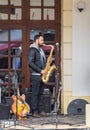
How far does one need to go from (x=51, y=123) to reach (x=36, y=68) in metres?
1.38

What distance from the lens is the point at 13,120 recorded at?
12070mm

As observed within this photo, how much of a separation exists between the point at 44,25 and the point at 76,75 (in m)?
1.46

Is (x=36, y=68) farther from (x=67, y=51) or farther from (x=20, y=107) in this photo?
(x=67, y=51)

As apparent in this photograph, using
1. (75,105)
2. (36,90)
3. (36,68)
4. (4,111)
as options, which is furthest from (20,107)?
(75,105)

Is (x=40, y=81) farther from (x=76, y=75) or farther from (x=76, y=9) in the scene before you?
(x=76, y=9)

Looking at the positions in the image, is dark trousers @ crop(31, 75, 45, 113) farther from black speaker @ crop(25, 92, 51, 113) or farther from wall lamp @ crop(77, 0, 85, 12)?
wall lamp @ crop(77, 0, 85, 12)

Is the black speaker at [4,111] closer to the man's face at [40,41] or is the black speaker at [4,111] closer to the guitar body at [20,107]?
the guitar body at [20,107]

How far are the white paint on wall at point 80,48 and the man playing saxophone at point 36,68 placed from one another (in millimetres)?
899

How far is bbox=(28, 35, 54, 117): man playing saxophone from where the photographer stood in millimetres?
12696

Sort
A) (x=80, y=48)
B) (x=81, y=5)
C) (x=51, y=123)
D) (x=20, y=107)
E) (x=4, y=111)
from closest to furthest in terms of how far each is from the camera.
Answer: (x=51, y=123) < (x=4, y=111) < (x=20, y=107) < (x=81, y=5) < (x=80, y=48)

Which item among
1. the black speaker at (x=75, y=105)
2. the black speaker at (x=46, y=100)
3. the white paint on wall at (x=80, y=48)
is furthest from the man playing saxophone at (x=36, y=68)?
the white paint on wall at (x=80, y=48)

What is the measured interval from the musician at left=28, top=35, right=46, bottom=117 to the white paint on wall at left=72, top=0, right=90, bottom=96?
0.90m

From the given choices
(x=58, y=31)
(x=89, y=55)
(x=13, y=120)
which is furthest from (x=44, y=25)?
(x=13, y=120)

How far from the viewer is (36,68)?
12656mm
